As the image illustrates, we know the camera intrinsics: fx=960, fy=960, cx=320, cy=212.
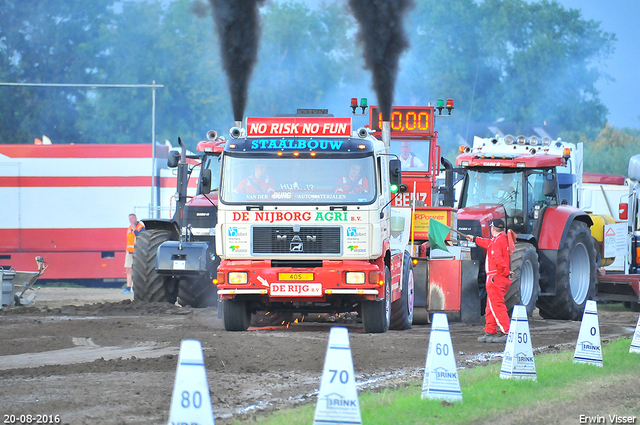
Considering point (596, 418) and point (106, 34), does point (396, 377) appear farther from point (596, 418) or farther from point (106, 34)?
point (106, 34)

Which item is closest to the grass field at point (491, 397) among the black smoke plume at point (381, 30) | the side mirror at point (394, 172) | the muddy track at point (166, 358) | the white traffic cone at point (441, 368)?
the white traffic cone at point (441, 368)

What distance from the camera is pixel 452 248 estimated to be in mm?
16109

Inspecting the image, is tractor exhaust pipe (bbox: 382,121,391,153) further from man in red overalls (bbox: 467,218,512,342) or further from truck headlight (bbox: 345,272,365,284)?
truck headlight (bbox: 345,272,365,284)

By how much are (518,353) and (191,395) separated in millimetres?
4617

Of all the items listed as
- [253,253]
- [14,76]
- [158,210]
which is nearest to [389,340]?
[253,253]

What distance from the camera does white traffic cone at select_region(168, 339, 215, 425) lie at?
5.87 meters

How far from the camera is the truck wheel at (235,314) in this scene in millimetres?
13852

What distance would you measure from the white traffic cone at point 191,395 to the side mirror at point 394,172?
827 cm

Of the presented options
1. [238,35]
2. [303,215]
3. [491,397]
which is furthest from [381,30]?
[491,397]

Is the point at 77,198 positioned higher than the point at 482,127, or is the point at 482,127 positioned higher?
the point at 482,127

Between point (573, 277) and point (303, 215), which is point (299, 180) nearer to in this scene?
point (303, 215)

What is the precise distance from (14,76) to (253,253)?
1832 inches

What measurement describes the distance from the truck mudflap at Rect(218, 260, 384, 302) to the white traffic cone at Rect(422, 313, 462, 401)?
4.86 meters

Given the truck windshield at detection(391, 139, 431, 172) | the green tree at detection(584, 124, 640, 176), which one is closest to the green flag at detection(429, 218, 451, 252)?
the truck windshield at detection(391, 139, 431, 172)
